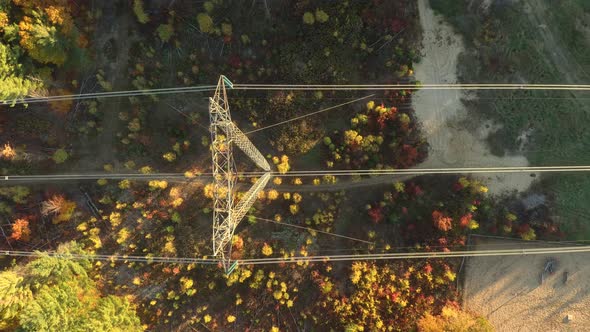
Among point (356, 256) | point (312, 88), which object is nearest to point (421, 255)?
point (356, 256)

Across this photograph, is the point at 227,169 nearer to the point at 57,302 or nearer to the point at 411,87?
the point at 57,302

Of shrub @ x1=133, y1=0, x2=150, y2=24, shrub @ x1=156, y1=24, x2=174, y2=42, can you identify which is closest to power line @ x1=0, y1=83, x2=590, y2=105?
shrub @ x1=156, y1=24, x2=174, y2=42

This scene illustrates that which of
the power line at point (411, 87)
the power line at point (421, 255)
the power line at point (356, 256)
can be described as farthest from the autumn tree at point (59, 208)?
the power line at point (411, 87)

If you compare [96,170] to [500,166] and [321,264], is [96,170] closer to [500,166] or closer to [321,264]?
[321,264]

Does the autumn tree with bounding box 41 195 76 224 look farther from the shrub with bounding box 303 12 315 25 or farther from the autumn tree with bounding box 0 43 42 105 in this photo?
the shrub with bounding box 303 12 315 25


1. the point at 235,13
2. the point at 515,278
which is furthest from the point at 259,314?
the point at 235,13

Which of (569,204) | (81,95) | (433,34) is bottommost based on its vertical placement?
(81,95)
